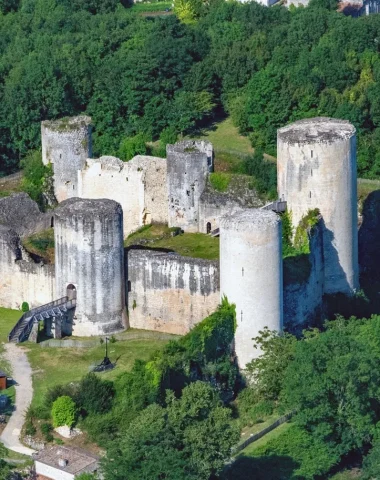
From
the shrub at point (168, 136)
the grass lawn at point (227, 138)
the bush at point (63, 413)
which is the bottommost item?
the bush at point (63, 413)

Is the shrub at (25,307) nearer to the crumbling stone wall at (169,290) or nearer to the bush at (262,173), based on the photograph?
the crumbling stone wall at (169,290)

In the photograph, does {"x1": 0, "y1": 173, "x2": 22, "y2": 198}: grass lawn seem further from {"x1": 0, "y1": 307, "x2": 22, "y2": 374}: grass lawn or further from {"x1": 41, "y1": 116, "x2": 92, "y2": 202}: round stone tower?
{"x1": 0, "y1": 307, "x2": 22, "y2": 374}: grass lawn

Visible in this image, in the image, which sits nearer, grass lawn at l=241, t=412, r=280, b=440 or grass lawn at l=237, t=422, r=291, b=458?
grass lawn at l=237, t=422, r=291, b=458

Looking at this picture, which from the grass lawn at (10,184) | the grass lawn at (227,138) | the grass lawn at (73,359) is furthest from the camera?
the grass lawn at (227,138)

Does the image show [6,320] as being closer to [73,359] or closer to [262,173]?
[73,359]

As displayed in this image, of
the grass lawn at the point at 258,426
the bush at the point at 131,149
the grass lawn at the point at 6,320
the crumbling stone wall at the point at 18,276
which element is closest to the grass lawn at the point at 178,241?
the crumbling stone wall at the point at 18,276

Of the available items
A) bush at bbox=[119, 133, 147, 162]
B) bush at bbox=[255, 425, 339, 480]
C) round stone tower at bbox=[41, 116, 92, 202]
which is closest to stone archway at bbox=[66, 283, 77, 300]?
bush at bbox=[255, 425, 339, 480]

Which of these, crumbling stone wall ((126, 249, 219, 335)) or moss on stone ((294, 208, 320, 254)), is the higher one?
moss on stone ((294, 208, 320, 254))
